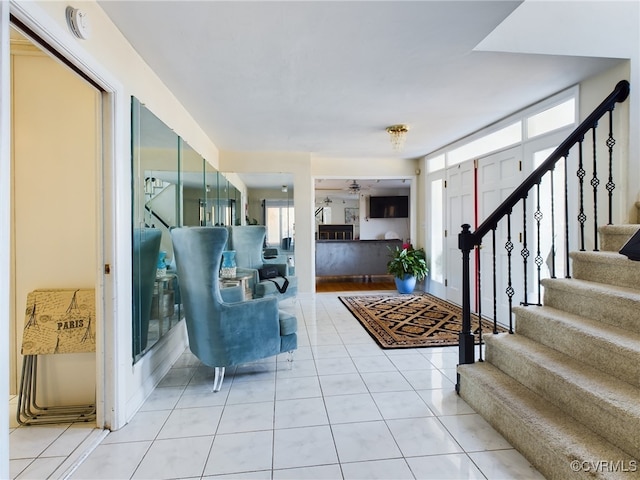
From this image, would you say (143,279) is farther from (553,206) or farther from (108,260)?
(553,206)

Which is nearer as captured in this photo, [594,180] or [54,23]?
[54,23]

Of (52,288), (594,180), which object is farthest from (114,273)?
(594,180)

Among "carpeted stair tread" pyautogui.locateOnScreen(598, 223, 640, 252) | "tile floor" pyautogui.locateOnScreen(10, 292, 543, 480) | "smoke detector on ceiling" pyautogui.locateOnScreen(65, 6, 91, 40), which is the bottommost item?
"tile floor" pyautogui.locateOnScreen(10, 292, 543, 480)

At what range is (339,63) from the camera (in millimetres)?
2471

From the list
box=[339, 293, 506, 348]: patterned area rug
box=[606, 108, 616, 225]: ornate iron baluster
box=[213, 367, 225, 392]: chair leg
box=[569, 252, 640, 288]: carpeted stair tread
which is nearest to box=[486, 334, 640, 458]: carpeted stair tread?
box=[569, 252, 640, 288]: carpeted stair tread

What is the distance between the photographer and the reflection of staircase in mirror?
2.39 meters

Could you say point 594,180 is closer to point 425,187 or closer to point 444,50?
point 444,50

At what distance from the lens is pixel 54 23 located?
139cm

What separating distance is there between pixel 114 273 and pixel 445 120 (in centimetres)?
372

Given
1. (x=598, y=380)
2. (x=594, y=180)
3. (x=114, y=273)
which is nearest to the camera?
(x=598, y=380)

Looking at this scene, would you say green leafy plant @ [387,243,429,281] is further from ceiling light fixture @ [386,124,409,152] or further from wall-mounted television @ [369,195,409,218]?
wall-mounted television @ [369,195,409,218]

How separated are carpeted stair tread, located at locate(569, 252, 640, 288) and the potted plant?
3.32 m

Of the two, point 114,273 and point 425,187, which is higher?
point 425,187
